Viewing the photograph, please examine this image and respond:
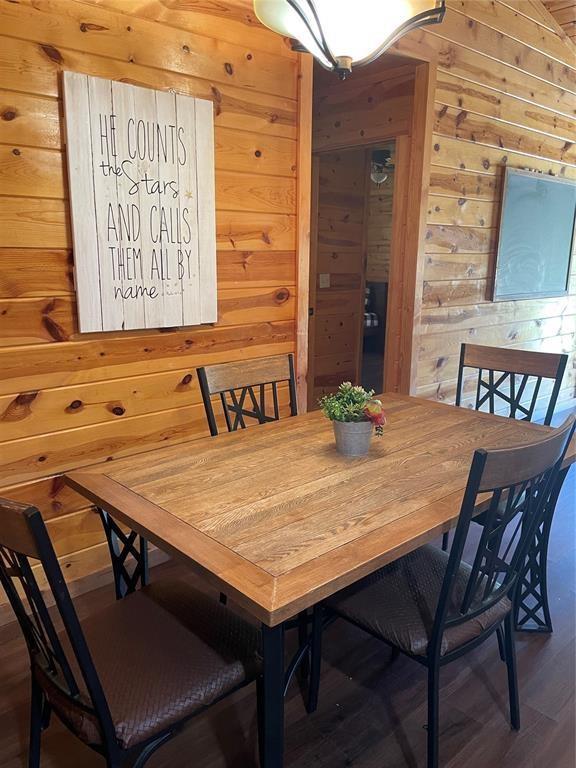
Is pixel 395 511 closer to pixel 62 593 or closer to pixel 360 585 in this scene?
pixel 360 585

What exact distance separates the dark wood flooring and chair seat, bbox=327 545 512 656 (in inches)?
15.8

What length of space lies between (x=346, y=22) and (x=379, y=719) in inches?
77.3

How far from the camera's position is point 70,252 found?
7.07 feet

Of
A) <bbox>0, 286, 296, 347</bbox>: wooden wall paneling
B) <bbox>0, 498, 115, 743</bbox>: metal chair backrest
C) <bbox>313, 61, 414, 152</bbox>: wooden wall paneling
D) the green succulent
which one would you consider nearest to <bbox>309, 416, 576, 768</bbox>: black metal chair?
the green succulent

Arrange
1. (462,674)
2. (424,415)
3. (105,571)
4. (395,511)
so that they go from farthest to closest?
(105,571) → (424,415) → (462,674) → (395,511)

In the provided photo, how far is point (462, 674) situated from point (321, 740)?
22.0 inches

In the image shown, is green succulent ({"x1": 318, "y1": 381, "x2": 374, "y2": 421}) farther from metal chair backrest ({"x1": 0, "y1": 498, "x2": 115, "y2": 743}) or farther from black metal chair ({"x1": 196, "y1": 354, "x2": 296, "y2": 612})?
metal chair backrest ({"x1": 0, "y1": 498, "x2": 115, "y2": 743})

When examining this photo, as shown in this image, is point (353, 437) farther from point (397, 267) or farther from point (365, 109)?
point (365, 109)

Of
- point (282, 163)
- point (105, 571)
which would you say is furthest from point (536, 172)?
point (105, 571)

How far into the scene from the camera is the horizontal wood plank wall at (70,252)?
2.00 meters

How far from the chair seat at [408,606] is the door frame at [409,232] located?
73.0 inches

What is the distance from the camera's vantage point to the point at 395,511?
1444 millimetres

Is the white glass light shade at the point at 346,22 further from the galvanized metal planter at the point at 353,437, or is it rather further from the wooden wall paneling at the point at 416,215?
the wooden wall paneling at the point at 416,215

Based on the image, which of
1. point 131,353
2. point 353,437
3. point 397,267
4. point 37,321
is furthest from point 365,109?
point 353,437
